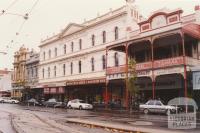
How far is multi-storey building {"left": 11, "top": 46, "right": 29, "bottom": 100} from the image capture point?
6900 cm

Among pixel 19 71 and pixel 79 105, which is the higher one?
pixel 19 71

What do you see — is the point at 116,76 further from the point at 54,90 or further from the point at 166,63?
the point at 54,90

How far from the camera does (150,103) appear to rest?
29.8 metres

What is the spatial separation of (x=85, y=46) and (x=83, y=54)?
1114 millimetres

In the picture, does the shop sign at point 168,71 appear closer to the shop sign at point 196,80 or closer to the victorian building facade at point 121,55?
the victorian building facade at point 121,55

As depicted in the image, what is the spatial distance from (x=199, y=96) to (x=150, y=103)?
5.00m

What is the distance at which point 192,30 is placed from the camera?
30.6 metres

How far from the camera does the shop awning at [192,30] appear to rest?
96.3ft

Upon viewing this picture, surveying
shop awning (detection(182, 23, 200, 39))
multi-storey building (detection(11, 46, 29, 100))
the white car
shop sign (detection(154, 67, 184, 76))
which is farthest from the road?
multi-storey building (detection(11, 46, 29, 100))

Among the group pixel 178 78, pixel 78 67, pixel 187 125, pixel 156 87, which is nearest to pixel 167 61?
pixel 178 78

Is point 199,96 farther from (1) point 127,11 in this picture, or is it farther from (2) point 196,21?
(1) point 127,11

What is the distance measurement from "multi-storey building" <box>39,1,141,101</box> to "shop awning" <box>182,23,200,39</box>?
9.08 m

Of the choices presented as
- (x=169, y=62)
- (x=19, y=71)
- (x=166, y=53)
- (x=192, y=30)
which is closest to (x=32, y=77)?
(x=19, y=71)

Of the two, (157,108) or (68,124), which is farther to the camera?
(157,108)
